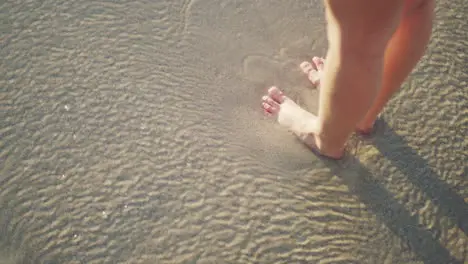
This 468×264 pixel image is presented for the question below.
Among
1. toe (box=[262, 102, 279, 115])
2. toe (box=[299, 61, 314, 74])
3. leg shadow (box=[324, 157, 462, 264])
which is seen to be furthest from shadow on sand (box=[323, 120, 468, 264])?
toe (box=[299, 61, 314, 74])

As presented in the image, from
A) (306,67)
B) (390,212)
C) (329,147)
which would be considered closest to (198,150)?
(329,147)

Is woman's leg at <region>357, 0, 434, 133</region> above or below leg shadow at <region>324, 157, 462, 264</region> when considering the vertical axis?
above

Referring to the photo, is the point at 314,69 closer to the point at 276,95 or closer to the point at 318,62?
the point at 318,62

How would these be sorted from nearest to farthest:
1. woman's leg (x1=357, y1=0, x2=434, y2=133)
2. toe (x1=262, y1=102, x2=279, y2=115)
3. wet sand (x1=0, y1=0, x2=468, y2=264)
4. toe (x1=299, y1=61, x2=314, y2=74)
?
woman's leg (x1=357, y1=0, x2=434, y2=133), wet sand (x1=0, y1=0, x2=468, y2=264), toe (x1=262, y1=102, x2=279, y2=115), toe (x1=299, y1=61, x2=314, y2=74)

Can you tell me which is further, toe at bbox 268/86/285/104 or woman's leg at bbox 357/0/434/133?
toe at bbox 268/86/285/104

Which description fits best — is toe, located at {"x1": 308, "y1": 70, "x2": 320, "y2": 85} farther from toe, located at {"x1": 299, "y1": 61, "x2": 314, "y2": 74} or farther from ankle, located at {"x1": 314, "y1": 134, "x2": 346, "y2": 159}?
ankle, located at {"x1": 314, "y1": 134, "x2": 346, "y2": 159}

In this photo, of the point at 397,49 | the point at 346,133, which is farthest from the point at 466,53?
the point at 346,133

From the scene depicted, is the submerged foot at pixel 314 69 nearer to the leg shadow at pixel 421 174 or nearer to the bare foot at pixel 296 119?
the bare foot at pixel 296 119

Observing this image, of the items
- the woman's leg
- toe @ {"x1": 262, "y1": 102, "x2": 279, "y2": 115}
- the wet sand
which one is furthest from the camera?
toe @ {"x1": 262, "y1": 102, "x2": 279, "y2": 115}
